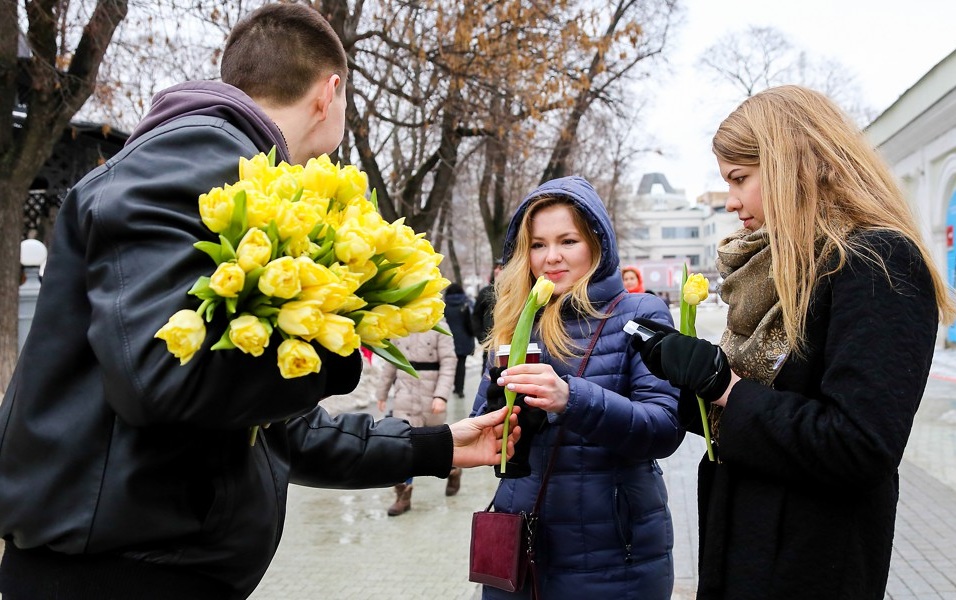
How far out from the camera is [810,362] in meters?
1.91

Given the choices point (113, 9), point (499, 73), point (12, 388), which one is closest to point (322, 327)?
point (12, 388)

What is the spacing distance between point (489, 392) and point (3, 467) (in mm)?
1450

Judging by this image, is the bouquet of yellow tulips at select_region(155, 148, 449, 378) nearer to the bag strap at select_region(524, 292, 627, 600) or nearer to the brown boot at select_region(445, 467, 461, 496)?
the bag strap at select_region(524, 292, 627, 600)

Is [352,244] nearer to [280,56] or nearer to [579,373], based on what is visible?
[280,56]

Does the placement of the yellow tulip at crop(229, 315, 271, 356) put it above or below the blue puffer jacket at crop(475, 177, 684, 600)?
above

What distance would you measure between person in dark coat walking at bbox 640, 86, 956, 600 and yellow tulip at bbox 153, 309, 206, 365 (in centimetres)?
117

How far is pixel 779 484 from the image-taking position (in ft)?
6.25

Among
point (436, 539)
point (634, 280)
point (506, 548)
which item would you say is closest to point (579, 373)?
point (506, 548)

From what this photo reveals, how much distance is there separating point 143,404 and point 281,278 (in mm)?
340

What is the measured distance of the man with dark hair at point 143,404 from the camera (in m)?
1.42

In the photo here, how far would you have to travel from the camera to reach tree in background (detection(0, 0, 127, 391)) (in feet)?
23.2

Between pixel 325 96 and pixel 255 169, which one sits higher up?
pixel 325 96

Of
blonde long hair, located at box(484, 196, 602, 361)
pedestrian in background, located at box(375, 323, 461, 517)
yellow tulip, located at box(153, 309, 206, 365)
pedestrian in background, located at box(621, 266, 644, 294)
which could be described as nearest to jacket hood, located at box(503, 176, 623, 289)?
blonde long hair, located at box(484, 196, 602, 361)

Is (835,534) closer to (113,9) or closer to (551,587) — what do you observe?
(551,587)
